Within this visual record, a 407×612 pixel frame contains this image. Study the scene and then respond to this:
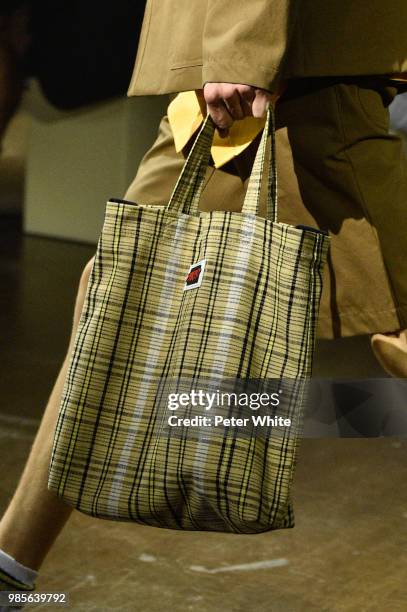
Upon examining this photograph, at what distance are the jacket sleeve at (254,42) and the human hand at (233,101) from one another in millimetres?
14

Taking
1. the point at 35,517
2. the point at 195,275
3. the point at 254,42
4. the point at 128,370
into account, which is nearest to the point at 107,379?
the point at 128,370

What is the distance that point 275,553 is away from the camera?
1684mm

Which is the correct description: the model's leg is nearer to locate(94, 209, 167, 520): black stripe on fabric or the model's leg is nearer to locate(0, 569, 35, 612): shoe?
locate(0, 569, 35, 612): shoe

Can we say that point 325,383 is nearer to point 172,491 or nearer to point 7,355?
point 7,355

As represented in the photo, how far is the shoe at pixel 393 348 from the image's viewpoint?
53.6 inches

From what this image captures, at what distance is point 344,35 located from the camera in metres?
1.27

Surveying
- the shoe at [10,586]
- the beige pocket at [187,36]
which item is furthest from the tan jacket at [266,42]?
the shoe at [10,586]

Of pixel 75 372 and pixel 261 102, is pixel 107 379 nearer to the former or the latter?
pixel 75 372

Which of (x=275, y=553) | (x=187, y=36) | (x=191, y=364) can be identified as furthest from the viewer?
(x=275, y=553)

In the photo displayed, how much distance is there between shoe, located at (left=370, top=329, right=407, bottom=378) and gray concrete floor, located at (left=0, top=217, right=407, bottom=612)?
363 millimetres

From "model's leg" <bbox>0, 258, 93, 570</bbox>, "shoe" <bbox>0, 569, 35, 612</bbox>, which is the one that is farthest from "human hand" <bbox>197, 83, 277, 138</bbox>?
"shoe" <bbox>0, 569, 35, 612</bbox>

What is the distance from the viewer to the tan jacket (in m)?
1.18

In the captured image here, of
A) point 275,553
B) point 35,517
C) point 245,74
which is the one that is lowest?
point 275,553

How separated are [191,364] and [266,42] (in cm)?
35
